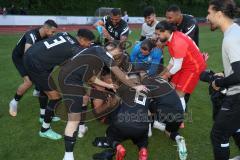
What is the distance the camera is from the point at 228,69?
12.5 ft

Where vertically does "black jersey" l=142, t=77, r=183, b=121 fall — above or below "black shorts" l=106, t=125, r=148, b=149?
above

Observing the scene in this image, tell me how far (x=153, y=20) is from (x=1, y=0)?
29.2 meters

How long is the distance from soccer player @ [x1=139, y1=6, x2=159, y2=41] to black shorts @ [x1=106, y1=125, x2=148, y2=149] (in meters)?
3.12

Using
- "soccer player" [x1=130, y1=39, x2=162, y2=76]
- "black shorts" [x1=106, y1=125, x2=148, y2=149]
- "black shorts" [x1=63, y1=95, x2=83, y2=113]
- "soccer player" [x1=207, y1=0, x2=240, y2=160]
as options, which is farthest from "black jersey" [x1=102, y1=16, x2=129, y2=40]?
"soccer player" [x1=207, y1=0, x2=240, y2=160]

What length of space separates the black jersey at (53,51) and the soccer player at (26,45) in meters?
0.81

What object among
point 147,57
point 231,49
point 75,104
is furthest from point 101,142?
point 231,49

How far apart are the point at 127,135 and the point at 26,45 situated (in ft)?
9.18

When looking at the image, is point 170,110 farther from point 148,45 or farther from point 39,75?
point 39,75

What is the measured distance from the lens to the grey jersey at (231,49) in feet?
11.8

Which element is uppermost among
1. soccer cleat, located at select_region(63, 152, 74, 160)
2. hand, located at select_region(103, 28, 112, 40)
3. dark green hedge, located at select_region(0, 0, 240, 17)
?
hand, located at select_region(103, 28, 112, 40)

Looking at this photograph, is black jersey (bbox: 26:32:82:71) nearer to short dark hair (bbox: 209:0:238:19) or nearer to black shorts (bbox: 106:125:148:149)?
black shorts (bbox: 106:125:148:149)

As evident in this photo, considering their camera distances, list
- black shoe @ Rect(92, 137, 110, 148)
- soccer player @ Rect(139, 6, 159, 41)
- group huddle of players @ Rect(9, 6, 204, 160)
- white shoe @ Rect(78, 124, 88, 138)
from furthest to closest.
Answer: soccer player @ Rect(139, 6, 159, 41) < white shoe @ Rect(78, 124, 88, 138) < black shoe @ Rect(92, 137, 110, 148) < group huddle of players @ Rect(9, 6, 204, 160)

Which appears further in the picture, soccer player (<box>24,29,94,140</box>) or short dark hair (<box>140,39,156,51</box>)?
→ short dark hair (<box>140,39,156,51</box>)

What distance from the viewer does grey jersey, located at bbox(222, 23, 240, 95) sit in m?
3.59
